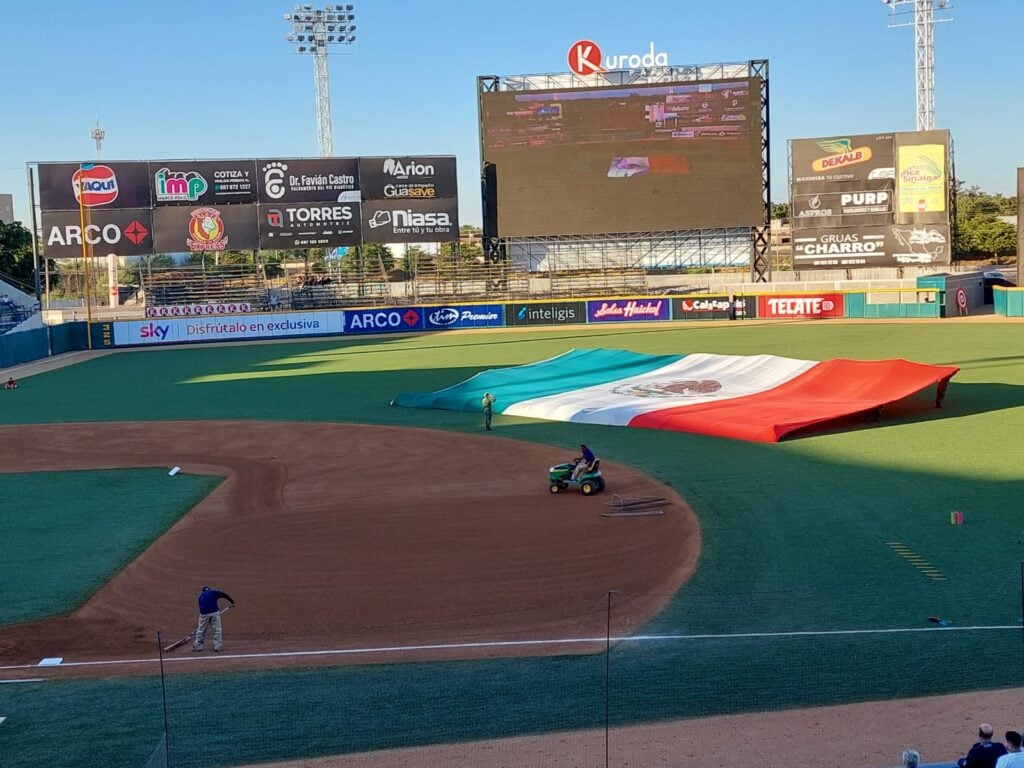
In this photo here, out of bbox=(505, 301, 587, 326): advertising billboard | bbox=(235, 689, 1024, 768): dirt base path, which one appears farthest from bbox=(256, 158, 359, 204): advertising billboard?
bbox=(235, 689, 1024, 768): dirt base path

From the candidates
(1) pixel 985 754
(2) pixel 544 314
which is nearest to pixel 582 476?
(1) pixel 985 754

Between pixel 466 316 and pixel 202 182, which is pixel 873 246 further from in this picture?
pixel 202 182

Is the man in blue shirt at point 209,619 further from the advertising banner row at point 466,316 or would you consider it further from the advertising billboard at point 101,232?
the advertising billboard at point 101,232

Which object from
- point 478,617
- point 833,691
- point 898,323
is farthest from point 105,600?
point 898,323

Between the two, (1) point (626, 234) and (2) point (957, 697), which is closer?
(2) point (957, 697)

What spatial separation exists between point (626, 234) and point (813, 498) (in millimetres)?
49074

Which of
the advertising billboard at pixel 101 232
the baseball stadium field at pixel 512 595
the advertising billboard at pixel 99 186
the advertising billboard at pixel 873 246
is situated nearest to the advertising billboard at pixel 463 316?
the advertising billboard at pixel 101 232

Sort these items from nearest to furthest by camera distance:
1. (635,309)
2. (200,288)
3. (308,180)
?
1. (308,180)
2. (635,309)
3. (200,288)

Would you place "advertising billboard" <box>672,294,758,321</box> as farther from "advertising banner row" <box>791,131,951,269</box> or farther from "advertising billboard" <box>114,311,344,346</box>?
"advertising billboard" <box>114,311,344,346</box>

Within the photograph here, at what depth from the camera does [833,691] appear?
10164 millimetres

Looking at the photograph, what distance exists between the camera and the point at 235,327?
62.7 meters

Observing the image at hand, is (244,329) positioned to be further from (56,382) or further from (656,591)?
(656,591)

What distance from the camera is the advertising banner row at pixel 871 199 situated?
61000mm

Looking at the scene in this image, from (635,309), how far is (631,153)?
9602mm
